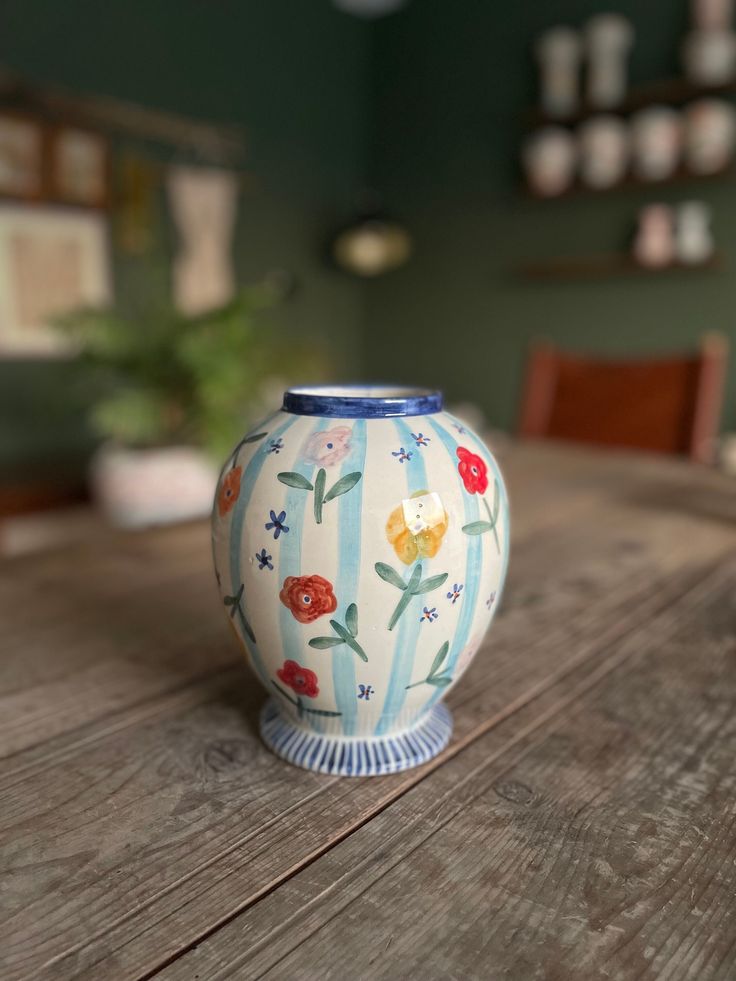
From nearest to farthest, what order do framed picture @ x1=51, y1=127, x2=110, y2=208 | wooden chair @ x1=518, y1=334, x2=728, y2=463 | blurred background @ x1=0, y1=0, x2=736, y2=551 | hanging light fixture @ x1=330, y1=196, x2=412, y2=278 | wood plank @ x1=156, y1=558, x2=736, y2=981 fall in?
wood plank @ x1=156, y1=558, x2=736, y2=981 < wooden chair @ x1=518, y1=334, x2=728, y2=463 < blurred background @ x1=0, y1=0, x2=736, y2=551 < framed picture @ x1=51, y1=127, x2=110, y2=208 < hanging light fixture @ x1=330, y1=196, x2=412, y2=278

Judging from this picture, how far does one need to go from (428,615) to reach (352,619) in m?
0.04

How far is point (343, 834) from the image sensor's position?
16.2 inches

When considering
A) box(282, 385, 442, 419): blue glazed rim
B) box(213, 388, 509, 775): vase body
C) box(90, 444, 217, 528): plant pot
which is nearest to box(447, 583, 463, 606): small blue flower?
box(213, 388, 509, 775): vase body

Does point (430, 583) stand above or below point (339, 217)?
below

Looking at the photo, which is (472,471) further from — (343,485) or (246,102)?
(246,102)

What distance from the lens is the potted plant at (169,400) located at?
2.07 metres

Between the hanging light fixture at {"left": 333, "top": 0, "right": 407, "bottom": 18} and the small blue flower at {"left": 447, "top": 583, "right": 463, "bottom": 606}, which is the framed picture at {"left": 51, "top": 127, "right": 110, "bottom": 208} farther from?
the small blue flower at {"left": 447, "top": 583, "right": 463, "bottom": 606}

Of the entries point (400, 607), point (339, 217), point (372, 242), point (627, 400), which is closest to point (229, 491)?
point (400, 607)

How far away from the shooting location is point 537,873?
39cm

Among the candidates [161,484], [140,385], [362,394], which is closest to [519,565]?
[362,394]

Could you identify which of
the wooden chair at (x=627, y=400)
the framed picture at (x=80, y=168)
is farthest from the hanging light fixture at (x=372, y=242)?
the wooden chair at (x=627, y=400)

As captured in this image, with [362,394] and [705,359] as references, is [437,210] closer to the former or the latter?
[705,359]

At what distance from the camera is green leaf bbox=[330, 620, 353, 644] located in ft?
1.38

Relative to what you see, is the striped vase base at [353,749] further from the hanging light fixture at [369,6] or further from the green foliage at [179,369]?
the hanging light fixture at [369,6]
